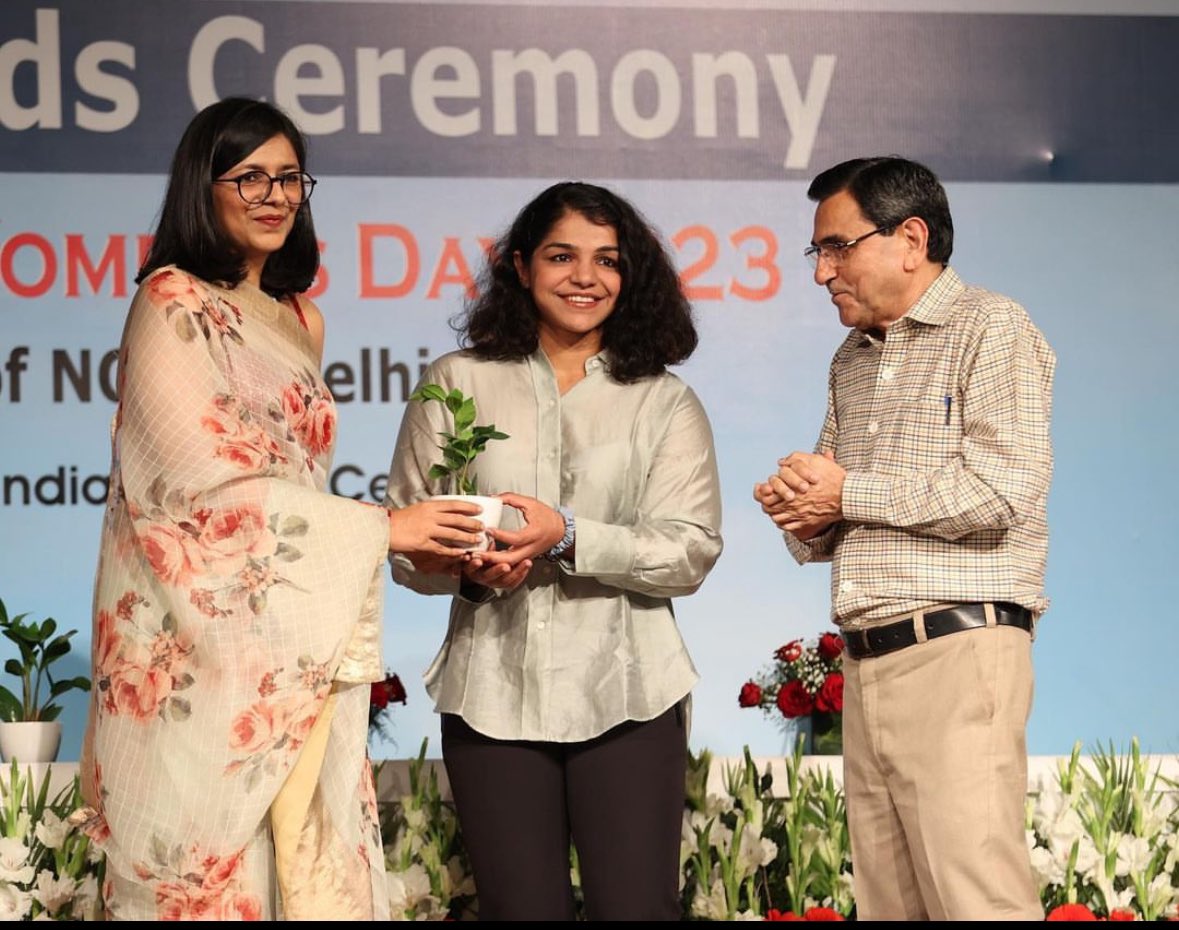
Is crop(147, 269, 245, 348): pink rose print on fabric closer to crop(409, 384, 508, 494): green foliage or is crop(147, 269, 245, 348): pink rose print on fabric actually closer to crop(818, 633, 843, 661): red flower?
crop(409, 384, 508, 494): green foliage

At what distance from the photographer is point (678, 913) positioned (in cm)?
309

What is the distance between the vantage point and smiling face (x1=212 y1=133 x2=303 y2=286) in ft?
9.05

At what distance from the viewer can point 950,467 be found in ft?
9.23

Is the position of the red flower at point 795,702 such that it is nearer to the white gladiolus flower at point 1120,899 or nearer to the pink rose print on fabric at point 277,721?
the white gladiolus flower at point 1120,899

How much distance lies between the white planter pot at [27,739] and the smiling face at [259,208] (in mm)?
1625

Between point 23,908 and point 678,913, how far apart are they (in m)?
1.49

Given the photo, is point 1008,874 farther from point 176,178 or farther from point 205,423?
point 176,178

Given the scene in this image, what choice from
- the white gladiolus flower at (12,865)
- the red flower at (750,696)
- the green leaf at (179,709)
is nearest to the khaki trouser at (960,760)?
the green leaf at (179,709)

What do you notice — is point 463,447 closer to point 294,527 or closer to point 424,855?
point 294,527

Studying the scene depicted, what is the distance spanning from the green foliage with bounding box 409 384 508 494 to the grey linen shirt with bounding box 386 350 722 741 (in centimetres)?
12

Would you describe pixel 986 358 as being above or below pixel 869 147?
below

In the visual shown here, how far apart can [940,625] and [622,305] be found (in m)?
0.91

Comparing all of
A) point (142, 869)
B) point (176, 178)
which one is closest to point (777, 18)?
point (176, 178)

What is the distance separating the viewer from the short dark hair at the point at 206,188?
8.91 ft
